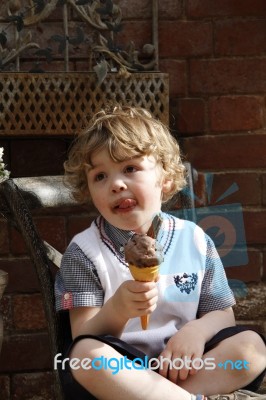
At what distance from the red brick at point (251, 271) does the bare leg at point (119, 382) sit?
0.86m

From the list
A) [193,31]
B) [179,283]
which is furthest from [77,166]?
[193,31]

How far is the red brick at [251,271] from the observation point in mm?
2322

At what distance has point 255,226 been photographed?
2.31 meters

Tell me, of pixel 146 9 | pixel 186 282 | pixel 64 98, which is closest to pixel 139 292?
pixel 186 282

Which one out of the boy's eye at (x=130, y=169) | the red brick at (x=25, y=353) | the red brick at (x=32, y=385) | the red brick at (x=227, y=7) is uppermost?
the red brick at (x=227, y=7)

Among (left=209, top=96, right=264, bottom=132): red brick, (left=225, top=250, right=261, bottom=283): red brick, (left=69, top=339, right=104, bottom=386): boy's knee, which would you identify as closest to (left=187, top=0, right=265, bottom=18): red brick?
(left=209, top=96, right=264, bottom=132): red brick

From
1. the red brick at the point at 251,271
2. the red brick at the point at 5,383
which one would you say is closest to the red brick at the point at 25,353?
the red brick at the point at 5,383

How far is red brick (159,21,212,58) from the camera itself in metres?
2.29

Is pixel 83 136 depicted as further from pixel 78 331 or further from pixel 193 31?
pixel 193 31

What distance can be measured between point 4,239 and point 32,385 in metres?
0.43

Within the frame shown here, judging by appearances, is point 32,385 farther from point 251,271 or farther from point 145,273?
point 145,273

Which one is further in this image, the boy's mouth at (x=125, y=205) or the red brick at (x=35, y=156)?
the red brick at (x=35, y=156)

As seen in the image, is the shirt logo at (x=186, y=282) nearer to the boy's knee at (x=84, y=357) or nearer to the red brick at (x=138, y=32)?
the boy's knee at (x=84, y=357)

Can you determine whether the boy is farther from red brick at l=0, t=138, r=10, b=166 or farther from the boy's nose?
red brick at l=0, t=138, r=10, b=166
